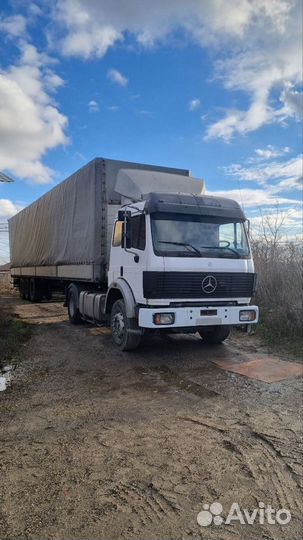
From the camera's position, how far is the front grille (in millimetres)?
6133

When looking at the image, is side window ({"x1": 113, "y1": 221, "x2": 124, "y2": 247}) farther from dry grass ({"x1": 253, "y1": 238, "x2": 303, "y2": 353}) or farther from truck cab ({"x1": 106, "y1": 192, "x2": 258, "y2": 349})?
dry grass ({"x1": 253, "y1": 238, "x2": 303, "y2": 353})

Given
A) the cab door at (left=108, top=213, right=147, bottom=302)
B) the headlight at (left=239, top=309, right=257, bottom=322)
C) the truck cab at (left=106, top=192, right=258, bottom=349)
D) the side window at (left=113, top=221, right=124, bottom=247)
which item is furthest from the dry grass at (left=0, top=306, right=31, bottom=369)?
the headlight at (left=239, top=309, right=257, bottom=322)

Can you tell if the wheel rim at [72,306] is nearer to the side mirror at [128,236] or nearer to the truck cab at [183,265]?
the truck cab at [183,265]

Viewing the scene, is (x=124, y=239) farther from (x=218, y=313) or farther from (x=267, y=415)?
(x=267, y=415)

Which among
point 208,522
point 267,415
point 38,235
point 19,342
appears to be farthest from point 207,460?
point 38,235

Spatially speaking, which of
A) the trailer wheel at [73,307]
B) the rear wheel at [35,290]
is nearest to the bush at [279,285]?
the trailer wheel at [73,307]

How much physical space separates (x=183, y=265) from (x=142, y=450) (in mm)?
3251

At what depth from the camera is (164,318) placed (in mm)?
6117

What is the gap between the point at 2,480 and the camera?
3041 mm

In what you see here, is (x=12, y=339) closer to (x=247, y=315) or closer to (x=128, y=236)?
(x=128, y=236)

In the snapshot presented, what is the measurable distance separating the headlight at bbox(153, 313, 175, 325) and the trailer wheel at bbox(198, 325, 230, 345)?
164 centimetres

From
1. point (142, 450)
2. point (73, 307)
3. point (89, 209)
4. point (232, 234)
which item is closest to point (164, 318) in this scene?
point (232, 234)

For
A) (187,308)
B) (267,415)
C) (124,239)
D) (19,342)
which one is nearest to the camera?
(267,415)

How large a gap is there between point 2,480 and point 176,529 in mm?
1452
